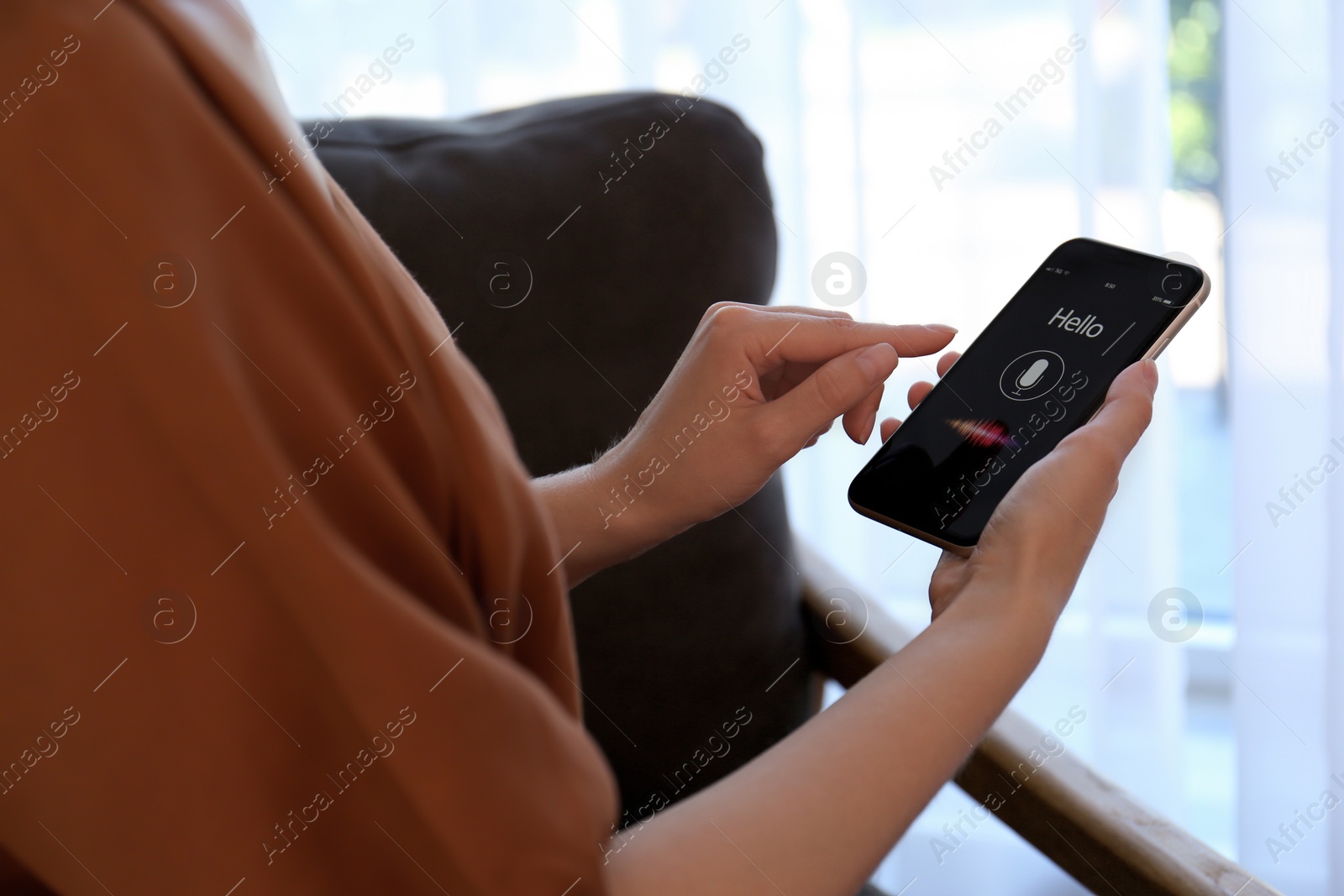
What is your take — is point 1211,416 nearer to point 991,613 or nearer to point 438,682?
point 991,613

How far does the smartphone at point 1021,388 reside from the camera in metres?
0.57

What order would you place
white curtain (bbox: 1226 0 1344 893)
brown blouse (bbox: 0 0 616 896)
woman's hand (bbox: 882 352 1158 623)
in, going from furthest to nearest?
1. white curtain (bbox: 1226 0 1344 893)
2. woman's hand (bbox: 882 352 1158 623)
3. brown blouse (bbox: 0 0 616 896)

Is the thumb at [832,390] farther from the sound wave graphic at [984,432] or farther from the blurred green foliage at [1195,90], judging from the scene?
the blurred green foliage at [1195,90]

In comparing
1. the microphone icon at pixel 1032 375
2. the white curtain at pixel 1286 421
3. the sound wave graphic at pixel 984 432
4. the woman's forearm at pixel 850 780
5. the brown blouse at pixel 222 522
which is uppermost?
the brown blouse at pixel 222 522

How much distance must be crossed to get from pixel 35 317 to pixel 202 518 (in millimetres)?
74

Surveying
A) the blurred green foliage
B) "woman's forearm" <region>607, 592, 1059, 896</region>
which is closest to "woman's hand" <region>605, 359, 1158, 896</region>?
"woman's forearm" <region>607, 592, 1059, 896</region>

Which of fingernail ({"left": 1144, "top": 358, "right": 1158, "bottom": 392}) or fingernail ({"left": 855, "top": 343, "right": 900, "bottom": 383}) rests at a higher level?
fingernail ({"left": 855, "top": 343, "right": 900, "bottom": 383})

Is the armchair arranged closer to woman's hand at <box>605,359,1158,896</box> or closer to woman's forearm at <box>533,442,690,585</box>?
woman's forearm at <box>533,442,690,585</box>

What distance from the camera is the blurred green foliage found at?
0.98 meters

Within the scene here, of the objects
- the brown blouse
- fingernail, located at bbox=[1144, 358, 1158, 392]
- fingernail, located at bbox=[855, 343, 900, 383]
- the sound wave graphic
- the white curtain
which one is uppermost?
the brown blouse

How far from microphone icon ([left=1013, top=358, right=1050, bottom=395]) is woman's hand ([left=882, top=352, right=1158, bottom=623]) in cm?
9

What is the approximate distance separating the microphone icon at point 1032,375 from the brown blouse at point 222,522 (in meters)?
0.39

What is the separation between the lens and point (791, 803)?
1.26ft

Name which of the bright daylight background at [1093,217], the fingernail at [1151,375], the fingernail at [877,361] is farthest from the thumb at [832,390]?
the bright daylight background at [1093,217]
